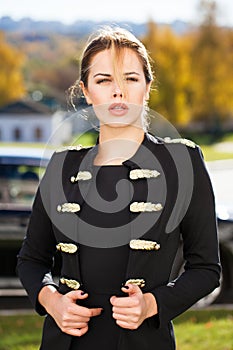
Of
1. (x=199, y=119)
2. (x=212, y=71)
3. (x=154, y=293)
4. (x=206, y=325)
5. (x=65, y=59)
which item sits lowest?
→ (x=65, y=59)

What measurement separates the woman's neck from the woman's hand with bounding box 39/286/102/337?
1.14 ft

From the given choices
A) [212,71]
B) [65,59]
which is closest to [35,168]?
[212,71]

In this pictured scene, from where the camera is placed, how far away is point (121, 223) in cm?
180

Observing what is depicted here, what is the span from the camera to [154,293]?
5.68ft

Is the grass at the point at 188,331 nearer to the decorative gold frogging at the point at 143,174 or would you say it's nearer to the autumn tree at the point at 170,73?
the decorative gold frogging at the point at 143,174

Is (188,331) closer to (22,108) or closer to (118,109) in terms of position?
(118,109)

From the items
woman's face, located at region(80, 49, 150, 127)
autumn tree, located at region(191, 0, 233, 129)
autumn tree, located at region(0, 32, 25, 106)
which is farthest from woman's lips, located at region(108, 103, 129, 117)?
autumn tree, located at region(0, 32, 25, 106)

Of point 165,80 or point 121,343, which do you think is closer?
point 121,343

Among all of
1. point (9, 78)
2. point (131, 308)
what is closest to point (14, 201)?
point (131, 308)

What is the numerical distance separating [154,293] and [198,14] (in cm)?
4717

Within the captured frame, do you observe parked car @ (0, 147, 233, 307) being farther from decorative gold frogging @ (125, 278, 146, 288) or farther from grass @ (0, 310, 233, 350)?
decorative gold frogging @ (125, 278, 146, 288)

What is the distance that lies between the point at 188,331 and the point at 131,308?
3.52 meters

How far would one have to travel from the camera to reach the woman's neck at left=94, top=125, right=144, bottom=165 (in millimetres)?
1871

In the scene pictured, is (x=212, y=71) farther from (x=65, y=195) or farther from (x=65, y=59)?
(x=65, y=59)
